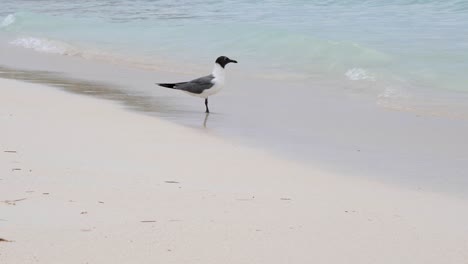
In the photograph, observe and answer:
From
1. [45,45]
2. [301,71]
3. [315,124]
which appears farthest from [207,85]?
[45,45]

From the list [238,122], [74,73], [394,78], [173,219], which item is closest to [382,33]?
[394,78]

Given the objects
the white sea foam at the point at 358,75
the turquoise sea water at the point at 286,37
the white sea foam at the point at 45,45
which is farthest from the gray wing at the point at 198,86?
the white sea foam at the point at 45,45

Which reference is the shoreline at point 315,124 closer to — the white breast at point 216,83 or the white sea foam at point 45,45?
the white breast at point 216,83

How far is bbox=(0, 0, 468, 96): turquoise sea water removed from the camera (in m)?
10.9

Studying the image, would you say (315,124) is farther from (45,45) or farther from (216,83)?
(45,45)

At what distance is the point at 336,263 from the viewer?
11.0ft

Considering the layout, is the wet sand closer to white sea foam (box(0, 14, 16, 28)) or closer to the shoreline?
the shoreline

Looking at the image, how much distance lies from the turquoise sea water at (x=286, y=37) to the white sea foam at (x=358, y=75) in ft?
0.04

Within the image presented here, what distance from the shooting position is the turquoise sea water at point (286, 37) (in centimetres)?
1091

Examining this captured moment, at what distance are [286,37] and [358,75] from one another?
337 centimetres

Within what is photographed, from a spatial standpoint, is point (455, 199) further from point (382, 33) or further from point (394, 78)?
point (382, 33)

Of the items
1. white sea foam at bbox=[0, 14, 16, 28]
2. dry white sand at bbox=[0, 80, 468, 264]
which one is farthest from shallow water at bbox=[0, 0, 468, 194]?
dry white sand at bbox=[0, 80, 468, 264]

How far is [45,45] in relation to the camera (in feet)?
50.1

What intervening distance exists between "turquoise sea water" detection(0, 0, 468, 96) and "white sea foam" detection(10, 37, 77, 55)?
0.03 m
